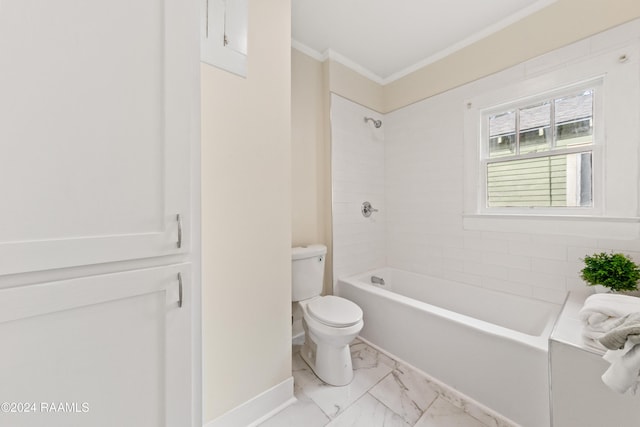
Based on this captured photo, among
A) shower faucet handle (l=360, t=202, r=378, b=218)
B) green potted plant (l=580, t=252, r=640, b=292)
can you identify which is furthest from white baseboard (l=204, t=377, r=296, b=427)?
green potted plant (l=580, t=252, r=640, b=292)

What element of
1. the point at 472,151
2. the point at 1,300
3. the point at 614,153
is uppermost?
the point at 472,151

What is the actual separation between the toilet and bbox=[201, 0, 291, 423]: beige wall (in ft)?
0.80

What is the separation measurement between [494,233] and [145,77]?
7.81 ft

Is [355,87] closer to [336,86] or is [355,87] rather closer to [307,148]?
[336,86]

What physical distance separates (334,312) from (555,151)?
77.4 inches

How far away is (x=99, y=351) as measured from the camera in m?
0.64

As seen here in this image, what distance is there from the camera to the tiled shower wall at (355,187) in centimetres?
232

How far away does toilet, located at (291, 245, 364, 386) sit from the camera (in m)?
1.55

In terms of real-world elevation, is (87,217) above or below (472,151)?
below

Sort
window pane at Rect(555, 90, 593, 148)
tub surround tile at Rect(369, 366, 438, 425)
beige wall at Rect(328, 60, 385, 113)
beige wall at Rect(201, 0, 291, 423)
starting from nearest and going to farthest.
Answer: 1. beige wall at Rect(201, 0, 291, 423)
2. tub surround tile at Rect(369, 366, 438, 425)
3. window pane at Rect(555, 90, 593, 148)
4. beige wall at Rect(328, 60, 385, 113)

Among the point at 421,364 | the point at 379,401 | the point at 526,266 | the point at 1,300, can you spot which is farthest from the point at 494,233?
the point at 1,300

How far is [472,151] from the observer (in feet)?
6.91

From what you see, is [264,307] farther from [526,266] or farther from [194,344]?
[526,266]

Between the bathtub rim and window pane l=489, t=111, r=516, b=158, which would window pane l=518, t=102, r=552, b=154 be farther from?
the bathtub rim
